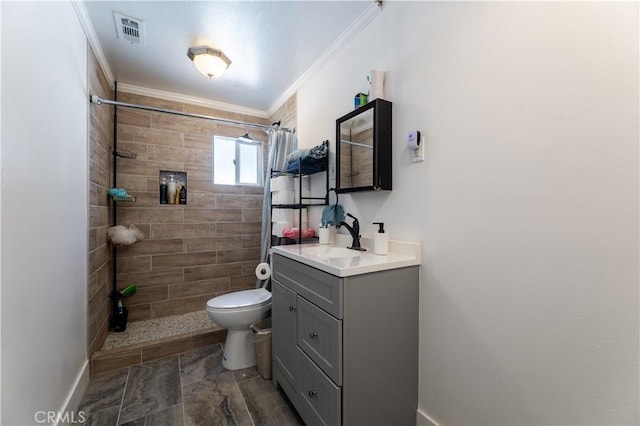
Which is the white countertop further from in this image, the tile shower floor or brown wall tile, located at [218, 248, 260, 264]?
brown wall tile, located at [218, 248, 260, 264]

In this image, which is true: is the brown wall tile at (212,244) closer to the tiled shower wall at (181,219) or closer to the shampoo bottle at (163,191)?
the tiled shower wall at (181,219)

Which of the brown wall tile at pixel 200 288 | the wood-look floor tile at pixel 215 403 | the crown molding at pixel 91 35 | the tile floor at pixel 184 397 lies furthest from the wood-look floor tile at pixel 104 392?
the crown molding at pixel 91 35

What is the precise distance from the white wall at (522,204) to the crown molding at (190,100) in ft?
6.80

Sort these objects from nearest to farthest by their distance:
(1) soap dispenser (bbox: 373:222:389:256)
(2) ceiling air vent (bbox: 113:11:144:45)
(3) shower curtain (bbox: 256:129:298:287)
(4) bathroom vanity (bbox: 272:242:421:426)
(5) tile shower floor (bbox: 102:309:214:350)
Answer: (4) bathroom vanity (bbox: 272:242:421:426) → (1) soap dispenser (bbox: 373:222:389:256) → (2) ceiling air vent (bbox: 113:11:144:45) → (5) tile shower floor (bbox: 102:309:214:350) → (3) shower curtain (bbox: 256:129:298:287)

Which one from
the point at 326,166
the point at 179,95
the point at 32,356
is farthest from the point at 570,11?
the point at 179,95

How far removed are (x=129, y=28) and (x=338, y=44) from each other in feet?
4.65

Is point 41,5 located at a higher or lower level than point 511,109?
higher

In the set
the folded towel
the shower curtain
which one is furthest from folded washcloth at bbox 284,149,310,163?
the shower curtain

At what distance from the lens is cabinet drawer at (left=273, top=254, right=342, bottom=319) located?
1.10 m

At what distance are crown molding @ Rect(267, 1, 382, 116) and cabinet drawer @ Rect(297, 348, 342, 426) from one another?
1978 millimetres

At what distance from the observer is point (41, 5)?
1.10 m

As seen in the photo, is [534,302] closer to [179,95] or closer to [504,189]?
[504,189]

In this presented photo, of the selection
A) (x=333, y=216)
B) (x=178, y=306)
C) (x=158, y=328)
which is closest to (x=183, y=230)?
(x=178, y=306)

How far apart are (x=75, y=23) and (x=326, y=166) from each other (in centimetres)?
172
